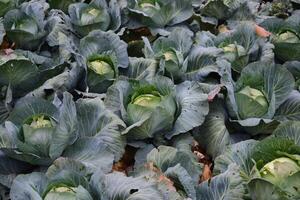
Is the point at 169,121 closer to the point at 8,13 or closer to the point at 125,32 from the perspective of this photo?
the point at 125,32

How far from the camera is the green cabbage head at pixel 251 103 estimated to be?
284 cm

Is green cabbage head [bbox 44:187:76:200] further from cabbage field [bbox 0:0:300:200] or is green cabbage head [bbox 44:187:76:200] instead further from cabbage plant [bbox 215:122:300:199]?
cabbage plant [bbox 215:122:300:199]

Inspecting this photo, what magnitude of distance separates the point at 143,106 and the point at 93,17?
1134 millimetres

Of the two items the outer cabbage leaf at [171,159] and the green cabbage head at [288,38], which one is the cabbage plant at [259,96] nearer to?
the outer cabbage leaf at [171,159]

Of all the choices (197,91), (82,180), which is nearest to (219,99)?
(197,91)

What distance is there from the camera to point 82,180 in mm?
2314

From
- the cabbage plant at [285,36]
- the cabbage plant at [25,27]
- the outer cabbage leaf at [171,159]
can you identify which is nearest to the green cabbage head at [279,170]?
the outer cabbage leaf at [171,159]

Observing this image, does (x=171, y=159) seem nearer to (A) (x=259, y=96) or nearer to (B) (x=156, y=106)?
(B) (x=156, y=106)

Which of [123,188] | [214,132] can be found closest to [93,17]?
[214,132]

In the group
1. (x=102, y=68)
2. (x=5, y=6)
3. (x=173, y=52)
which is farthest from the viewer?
(x=5, y=6)

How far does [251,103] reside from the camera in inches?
112

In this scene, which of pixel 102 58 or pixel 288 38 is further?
pixel 288 38

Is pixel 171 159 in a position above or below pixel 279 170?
below

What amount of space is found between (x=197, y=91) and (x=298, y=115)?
22.3 inches
